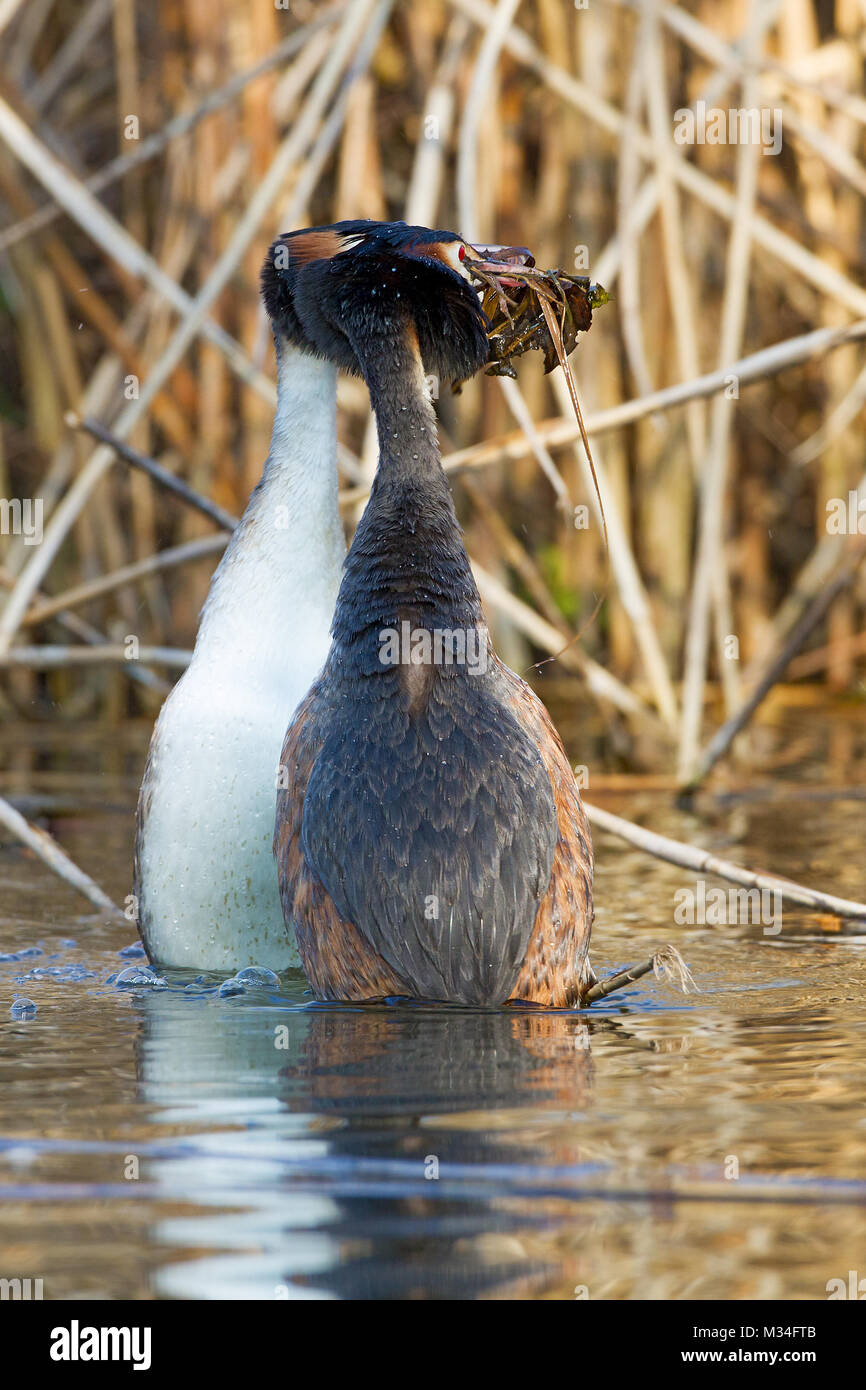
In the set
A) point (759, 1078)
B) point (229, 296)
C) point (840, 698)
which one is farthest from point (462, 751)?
point (840, 698)

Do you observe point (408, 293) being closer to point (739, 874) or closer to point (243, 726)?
point (243, 726)

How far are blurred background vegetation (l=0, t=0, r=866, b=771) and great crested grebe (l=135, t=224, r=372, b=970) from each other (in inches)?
69.1

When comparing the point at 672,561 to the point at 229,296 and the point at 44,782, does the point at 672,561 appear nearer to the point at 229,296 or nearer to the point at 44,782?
the point at 229,296

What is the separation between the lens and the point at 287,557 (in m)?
4.54

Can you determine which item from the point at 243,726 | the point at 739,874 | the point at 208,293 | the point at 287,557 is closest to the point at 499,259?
the point at 287,557

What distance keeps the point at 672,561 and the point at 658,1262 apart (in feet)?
22.2

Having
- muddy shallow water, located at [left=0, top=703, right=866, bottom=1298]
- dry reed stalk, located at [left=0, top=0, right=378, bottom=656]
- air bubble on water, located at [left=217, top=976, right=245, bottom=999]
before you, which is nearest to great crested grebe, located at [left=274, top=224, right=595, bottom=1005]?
muddy shallow water, located at [left=0, top=703, right=866, bottom=1298]

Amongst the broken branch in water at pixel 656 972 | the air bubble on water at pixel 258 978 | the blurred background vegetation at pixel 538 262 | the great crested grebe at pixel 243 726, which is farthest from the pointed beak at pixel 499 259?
the blurred background vegetation at pixel 538 262

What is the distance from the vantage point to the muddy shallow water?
2439 millimetres

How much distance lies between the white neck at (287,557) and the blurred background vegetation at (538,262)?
173 centimetres

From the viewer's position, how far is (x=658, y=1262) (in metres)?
2.43

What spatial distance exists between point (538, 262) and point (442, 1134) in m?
6.59

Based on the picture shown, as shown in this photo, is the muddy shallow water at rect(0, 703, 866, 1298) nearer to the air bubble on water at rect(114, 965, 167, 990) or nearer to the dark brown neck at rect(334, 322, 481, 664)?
the air bubble on water at rect(114, 965, 167, 990)

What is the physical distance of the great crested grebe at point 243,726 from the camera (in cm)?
448
